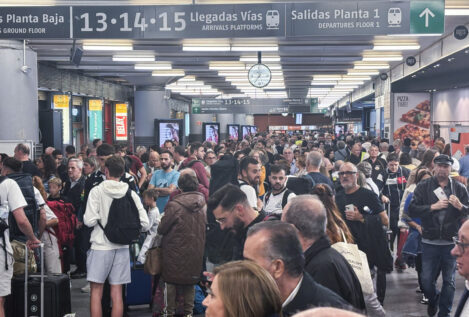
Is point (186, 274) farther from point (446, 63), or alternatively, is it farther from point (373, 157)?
point (446, 63)

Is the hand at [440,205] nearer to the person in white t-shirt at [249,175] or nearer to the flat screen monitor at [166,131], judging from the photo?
the person in white t-shirt at [249,175]

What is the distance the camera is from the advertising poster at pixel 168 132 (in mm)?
20531

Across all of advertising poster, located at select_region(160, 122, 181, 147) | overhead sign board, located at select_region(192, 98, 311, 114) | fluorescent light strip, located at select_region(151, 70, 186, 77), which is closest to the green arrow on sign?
advertising poster, located at select_region(160, 122, 181, 147)

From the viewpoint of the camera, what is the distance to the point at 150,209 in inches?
296

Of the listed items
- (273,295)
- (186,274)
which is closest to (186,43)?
(186,274)

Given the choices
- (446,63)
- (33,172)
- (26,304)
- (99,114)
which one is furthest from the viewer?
(99,114)

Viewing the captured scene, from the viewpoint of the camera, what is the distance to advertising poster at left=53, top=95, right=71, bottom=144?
19806mm

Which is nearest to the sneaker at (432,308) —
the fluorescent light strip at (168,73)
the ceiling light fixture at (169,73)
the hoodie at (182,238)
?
the hoodie at (182,238)

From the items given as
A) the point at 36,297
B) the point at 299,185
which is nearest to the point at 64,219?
the point at 36,297

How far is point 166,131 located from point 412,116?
834 centimetres

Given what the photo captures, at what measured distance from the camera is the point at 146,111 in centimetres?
2464

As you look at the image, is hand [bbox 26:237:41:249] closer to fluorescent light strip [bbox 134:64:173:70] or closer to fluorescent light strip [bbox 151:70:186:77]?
fluorescent light strip [bbox 134:64:173:70]

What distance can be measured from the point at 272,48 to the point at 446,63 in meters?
4.85

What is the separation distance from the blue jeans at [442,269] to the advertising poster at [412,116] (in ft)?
52.4
